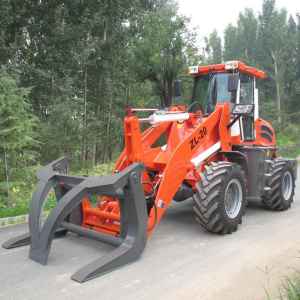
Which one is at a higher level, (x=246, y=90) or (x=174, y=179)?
(x=246, y=90)

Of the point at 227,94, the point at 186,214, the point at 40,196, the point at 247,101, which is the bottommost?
the point at 186,214

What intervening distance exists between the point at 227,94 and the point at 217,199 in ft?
7.79

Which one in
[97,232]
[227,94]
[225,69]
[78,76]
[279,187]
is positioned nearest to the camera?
[97,232]

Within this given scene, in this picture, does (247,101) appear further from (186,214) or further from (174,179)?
(174,179)

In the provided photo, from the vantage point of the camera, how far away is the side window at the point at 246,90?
792cm

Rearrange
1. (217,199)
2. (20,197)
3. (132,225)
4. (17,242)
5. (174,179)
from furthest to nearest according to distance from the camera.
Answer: (20,197), (217,199), (174,179), (17,242), (132,225)

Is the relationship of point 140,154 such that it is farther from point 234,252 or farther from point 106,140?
point 106,140

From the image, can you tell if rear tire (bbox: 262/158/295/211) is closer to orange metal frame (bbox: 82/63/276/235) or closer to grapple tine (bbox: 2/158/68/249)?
orange metal frame (bbox: 82/63/276/235)

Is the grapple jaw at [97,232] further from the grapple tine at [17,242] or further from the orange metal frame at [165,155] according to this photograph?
the orange metal frame at [165,155]

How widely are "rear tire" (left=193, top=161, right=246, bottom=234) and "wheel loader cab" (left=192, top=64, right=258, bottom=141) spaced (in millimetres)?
1380

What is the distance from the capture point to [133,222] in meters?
5.23

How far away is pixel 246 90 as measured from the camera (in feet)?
26.5

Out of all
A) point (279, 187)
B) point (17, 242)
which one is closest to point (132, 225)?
point (17, 242)

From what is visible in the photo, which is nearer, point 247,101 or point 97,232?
point 97,232
